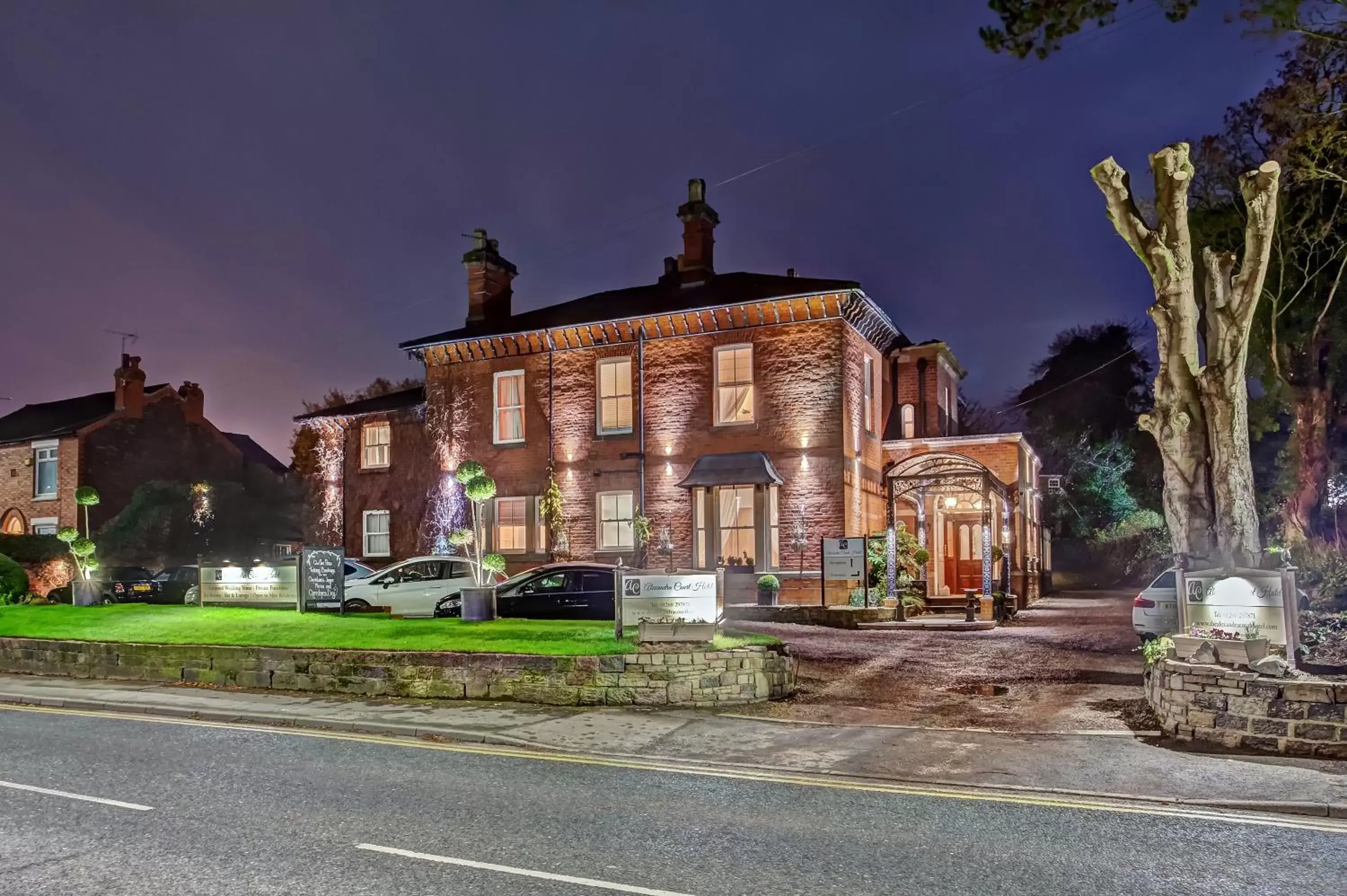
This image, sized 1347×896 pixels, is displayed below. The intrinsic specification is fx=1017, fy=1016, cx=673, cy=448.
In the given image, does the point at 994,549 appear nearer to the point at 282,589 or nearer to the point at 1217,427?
the point at 1217,427

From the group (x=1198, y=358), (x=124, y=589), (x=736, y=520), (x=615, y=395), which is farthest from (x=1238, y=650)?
(x=124, y=589)

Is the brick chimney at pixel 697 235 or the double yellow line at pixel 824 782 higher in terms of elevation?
the brick chimney at pixel 697 235

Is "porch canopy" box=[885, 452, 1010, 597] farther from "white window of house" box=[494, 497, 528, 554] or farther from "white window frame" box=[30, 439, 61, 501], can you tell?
Result: "white window frame" box=[30, 439, 61, 501]

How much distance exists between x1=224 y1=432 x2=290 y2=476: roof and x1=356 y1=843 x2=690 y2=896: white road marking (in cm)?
4915

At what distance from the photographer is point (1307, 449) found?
29.3 m

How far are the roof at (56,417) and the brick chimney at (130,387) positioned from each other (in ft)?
1.67

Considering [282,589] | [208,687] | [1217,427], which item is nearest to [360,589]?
[282,589]

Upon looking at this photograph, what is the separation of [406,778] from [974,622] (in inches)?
656

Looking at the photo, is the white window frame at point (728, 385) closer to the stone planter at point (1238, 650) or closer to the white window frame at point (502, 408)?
the white window frame at point (502, 408)

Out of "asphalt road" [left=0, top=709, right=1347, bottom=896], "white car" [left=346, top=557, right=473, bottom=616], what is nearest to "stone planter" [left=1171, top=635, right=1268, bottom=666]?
"asphalt road" [left=0, top=709, right=1347, bottom=896]

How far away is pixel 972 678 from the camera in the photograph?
50.2ft

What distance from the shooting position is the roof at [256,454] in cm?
5409

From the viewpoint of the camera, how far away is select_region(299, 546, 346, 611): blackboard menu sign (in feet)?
62.6

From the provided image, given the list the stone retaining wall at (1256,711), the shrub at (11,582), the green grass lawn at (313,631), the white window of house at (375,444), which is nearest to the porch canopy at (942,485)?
the green grass lawn at (313,631)
